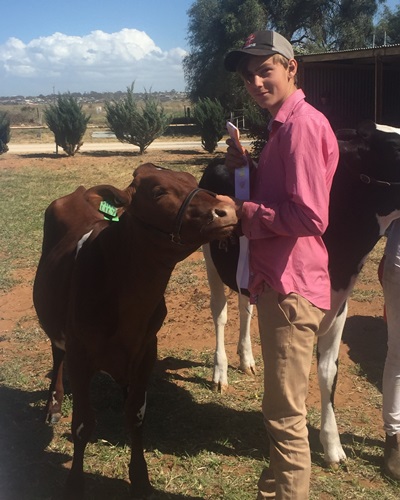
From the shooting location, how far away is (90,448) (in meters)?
3.71

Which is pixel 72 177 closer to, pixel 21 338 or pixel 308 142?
pixel 21 338

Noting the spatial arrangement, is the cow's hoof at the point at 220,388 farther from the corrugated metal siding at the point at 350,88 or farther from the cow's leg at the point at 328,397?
the corrugated metal siding at the point at 350,88

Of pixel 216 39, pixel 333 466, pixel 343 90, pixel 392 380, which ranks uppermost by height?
pixel 216 39

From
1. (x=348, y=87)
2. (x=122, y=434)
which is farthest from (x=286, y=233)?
(x=348, y=87)

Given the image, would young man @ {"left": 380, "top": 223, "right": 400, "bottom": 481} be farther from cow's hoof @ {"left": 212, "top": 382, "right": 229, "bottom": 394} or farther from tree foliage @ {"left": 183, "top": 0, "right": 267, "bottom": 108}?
tree foliage @ {"left": 183, "top": 0, "right": 267, "bottom": 108}

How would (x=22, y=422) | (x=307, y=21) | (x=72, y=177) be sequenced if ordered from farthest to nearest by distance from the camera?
(x=307, y=21) < (x=72, y=177) < (x=22, y=422)

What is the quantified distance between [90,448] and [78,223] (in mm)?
1605

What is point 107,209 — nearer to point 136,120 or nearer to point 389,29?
point 136,120

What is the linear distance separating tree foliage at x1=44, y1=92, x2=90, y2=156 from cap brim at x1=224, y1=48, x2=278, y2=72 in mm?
20694

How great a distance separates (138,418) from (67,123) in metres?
20.4

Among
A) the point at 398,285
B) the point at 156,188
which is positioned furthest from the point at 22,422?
the point at 398,285

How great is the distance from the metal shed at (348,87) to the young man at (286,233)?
473 inches

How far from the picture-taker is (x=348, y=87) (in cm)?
1549

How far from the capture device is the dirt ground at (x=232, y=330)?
448cm
